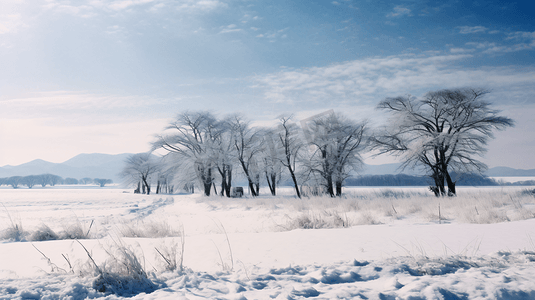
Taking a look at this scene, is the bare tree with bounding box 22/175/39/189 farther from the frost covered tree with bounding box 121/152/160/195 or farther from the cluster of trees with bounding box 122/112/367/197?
the cluster of trees with bounding box 122/112/367/197

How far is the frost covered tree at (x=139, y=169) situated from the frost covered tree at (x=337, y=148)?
45427 millimetres

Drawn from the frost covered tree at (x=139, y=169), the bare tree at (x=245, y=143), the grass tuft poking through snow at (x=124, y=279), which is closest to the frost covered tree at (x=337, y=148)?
the bare tree at (x=245, y=143)

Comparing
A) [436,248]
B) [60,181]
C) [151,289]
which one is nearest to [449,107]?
[436,248]

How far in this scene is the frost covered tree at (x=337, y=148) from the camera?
27.1 m

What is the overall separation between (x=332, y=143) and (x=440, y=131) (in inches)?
363

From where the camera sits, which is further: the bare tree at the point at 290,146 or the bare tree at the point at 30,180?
the bare tree at the point at 30,180

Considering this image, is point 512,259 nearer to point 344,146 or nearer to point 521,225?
point 521,225

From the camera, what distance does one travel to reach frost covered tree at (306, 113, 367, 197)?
27.1 meters

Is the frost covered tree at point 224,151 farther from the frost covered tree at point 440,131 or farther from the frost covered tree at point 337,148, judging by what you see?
the frost covered tree at point 440,131

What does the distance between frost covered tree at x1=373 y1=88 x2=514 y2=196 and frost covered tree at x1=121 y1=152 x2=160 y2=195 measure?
2103 inches

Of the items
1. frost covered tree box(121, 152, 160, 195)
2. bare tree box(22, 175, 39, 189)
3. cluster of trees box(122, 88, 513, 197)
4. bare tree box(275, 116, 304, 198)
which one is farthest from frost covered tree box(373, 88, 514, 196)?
bare tree box(22, 175, 39, 189)

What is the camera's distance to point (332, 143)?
27.2 meters

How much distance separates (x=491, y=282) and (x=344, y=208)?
10327 mm

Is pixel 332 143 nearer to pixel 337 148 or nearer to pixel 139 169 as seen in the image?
pixel 337 148
